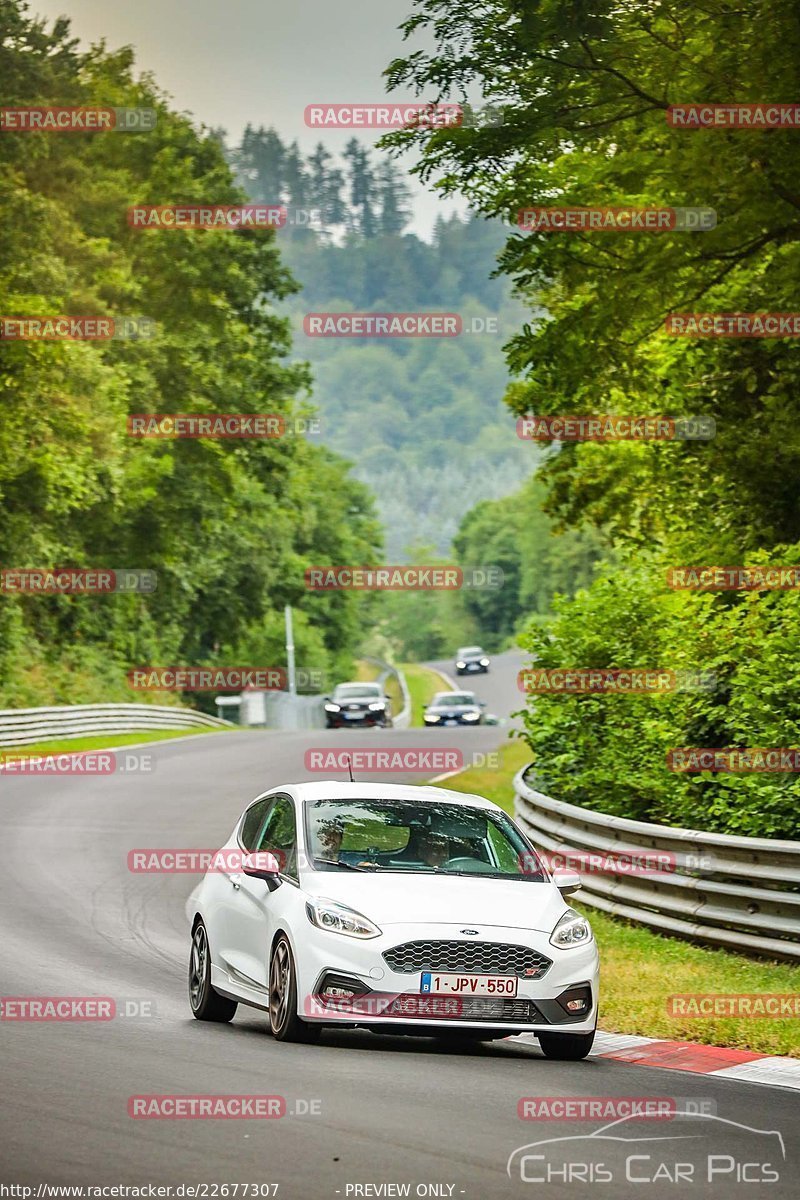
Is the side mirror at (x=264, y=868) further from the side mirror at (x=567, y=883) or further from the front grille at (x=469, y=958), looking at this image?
the side mirror at (x=567, y=883)

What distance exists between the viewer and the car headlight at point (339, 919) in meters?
9.68

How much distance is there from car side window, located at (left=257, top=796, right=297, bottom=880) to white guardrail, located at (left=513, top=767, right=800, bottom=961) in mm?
3695

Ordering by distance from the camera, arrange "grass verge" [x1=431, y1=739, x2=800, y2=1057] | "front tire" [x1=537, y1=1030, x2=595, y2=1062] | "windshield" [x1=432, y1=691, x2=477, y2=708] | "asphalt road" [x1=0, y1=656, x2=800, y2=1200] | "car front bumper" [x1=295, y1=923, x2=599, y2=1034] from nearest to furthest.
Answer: "asphalt road" [x1=0, y1=656, x2=800, y2=1200] → "car front bumper" [x1=295, y1=923, x2=599, y2=1034] → "front tire" [x1=537, y1=1030, x2=595, y2=1062] → "grass verge" [x1=431, y1=739, x2=800, y2=1057] → "windshield" [x1=432, y1=691, x2=477, y2=708]

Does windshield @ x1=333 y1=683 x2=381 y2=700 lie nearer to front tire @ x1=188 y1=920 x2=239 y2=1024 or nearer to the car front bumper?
front tire @ x1=188 y1=920 x2=239 y2=1024

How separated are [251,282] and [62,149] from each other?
8230 millimetres

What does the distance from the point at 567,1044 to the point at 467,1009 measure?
73 centimetres

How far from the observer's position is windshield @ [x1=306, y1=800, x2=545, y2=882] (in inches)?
418

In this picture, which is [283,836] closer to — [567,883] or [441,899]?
[441,899]

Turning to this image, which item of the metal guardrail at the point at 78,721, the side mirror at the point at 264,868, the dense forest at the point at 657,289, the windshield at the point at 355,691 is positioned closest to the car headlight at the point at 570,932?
the side mirror at the point at 264,868

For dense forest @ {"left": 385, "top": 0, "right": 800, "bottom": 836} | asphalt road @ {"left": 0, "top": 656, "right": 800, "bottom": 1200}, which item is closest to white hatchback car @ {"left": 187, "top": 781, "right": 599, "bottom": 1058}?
asphalt road @ {"left": 0, "top": 656, "right": 800, "bottom": 1200}

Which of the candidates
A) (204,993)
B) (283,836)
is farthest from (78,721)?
(283,836)

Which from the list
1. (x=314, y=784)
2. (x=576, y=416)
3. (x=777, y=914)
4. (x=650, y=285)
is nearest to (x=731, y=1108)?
(x=314, y=784)

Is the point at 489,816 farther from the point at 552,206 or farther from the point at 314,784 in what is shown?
the point at 552,206

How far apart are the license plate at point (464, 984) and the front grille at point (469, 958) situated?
0.11 ft
